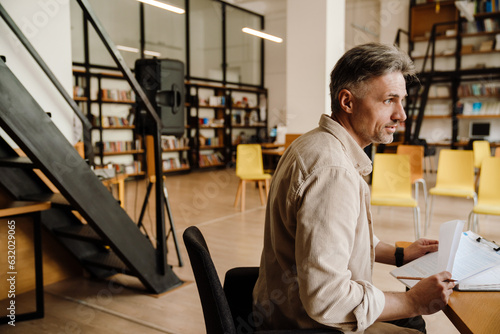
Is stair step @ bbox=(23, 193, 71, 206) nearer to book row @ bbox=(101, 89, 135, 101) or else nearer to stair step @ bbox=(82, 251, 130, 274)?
stair step @ bbox=(82, 251, 130, 274)

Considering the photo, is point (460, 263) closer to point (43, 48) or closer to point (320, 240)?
point (320, 240)

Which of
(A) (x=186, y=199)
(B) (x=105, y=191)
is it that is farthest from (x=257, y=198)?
(B) (x=105, y=191)

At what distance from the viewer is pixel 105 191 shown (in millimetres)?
2594

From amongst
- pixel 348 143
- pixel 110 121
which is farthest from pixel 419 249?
pixel 110 121

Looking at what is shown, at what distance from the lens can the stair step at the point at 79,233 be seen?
9.09ft

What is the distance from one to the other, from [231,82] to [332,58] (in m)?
4.68

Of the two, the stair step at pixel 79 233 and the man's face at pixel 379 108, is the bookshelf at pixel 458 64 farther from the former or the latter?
the man's face at pixel 379 108

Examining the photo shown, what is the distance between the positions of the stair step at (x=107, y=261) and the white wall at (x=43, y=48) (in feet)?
6.23

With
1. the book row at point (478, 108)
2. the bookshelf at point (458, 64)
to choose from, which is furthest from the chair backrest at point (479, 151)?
the book row at point (478, 108)

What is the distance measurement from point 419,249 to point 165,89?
8.59 ft

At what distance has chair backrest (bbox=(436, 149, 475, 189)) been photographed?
434cm

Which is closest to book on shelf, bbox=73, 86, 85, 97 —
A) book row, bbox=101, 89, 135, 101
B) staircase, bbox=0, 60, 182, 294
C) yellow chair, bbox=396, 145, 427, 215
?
book row, bbox=101, 89, 135, 101

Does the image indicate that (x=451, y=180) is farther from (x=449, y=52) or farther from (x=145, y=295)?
(x=449, y=52)

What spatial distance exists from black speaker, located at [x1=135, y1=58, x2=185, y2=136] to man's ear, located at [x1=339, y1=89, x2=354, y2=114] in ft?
8.00
